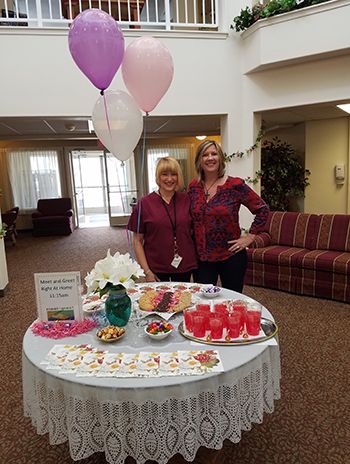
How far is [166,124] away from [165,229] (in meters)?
4.73

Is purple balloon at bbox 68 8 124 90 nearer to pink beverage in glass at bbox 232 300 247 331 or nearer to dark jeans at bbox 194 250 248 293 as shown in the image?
dark jeans at bbox 194 250 248 293

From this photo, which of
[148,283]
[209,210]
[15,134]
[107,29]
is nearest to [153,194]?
[209,210]

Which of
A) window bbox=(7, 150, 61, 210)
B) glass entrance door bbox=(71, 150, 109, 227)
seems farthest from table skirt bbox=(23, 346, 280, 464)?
glass entrance door bbox=(71, 150, 109, 227)

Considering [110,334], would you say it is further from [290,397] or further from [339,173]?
[339,173]

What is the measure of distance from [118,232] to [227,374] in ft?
24.9

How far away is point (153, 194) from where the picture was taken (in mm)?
2123

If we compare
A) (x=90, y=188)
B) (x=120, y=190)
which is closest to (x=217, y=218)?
(x=120, y=190)

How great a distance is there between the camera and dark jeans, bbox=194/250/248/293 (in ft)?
7.15

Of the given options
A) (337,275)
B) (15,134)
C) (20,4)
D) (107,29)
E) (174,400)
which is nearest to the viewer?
(174,400)

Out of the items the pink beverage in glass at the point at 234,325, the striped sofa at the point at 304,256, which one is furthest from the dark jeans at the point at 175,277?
the striped sofa at the point at 304,256

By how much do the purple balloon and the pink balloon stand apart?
0.35ft

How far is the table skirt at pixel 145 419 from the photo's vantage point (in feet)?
3.76

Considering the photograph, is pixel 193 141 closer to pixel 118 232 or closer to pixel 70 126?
pixel 118 232

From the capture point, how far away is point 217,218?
6.96 ft
